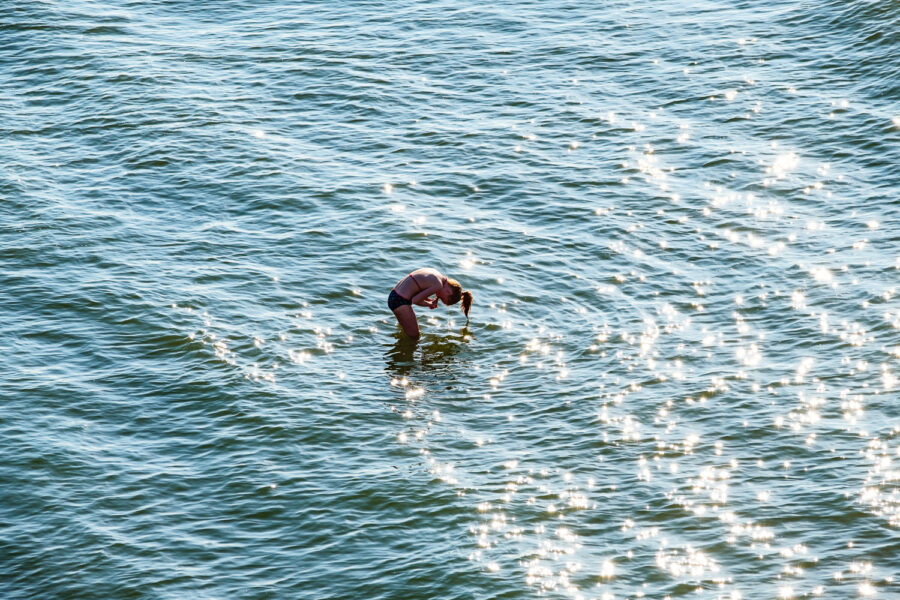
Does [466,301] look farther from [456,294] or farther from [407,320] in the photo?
[407,320]

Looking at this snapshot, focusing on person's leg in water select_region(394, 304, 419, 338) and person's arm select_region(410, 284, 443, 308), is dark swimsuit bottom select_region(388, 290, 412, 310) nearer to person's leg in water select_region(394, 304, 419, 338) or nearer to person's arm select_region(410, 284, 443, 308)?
person's leg in water select_region(394, 304, 419, 338)

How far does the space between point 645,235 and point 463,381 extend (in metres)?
8.75

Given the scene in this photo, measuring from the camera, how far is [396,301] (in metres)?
26.5

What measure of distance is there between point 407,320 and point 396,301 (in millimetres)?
578

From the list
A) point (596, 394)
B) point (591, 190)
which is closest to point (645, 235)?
point (591, 190)

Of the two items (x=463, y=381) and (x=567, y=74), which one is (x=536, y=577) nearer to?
(x=463, y=381)

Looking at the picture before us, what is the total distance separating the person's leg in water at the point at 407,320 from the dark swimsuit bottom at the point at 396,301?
0.20 feet

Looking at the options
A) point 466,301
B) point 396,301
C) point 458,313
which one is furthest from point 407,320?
point 458,313

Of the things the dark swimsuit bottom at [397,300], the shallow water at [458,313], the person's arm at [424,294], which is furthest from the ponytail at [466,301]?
the dark swimsuit bottom at [397,300]

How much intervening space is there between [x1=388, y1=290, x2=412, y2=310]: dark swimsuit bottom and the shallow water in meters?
1.11

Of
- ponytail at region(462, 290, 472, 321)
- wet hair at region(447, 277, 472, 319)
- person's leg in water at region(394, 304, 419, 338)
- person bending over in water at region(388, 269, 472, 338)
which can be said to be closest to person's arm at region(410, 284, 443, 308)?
person bending over in water at region(388, 269, 472, 338)

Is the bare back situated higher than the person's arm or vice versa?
the bare back

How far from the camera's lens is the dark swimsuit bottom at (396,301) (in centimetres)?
2645

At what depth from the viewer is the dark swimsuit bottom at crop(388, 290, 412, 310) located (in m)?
26.5
